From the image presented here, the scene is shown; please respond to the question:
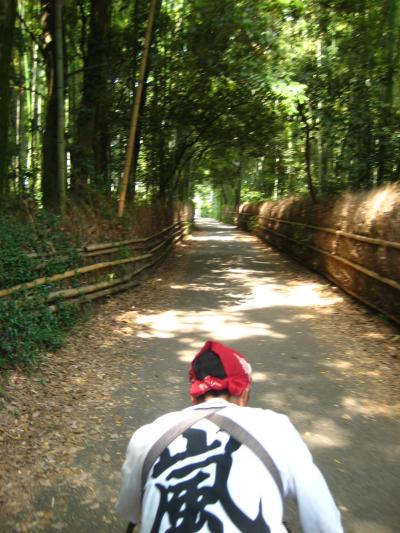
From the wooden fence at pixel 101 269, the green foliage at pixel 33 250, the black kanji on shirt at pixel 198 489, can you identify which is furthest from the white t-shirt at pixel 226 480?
the green foliage at pixel 33 250

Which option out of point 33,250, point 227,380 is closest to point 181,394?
point 33,250

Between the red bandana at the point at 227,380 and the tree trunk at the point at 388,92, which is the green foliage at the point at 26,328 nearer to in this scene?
the red bandana at the point at 227,380

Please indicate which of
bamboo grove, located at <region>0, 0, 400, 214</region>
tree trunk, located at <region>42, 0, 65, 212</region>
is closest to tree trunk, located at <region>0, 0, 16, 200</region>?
bamboo grove, located at <region>0, 0, 400, 214</region>

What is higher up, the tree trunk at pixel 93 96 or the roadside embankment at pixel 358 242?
the tree trunk at pixel 93 96

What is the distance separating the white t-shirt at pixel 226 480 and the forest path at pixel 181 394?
5.26 feet

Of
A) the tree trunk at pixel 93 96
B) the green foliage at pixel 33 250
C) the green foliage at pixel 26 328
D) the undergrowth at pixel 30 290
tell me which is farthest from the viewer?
the tree trunk at pixel 93 96

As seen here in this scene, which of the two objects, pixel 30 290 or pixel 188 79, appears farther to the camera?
pixel 188 79

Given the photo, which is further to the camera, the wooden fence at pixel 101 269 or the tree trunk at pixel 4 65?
the tree trunk at pixel 4 65

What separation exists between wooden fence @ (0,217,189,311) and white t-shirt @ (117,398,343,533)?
387cm

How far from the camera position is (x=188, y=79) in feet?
48.4

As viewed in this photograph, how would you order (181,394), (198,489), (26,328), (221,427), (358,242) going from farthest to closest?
1. (358,242)
2. (26,328)
3. (181,394)
4. (221,427)
5. (198,489)

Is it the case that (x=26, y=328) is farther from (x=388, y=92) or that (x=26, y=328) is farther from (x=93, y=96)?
(x=388, y=92)

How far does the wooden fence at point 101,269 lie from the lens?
20.3 ft

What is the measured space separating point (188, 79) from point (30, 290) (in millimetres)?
10801
